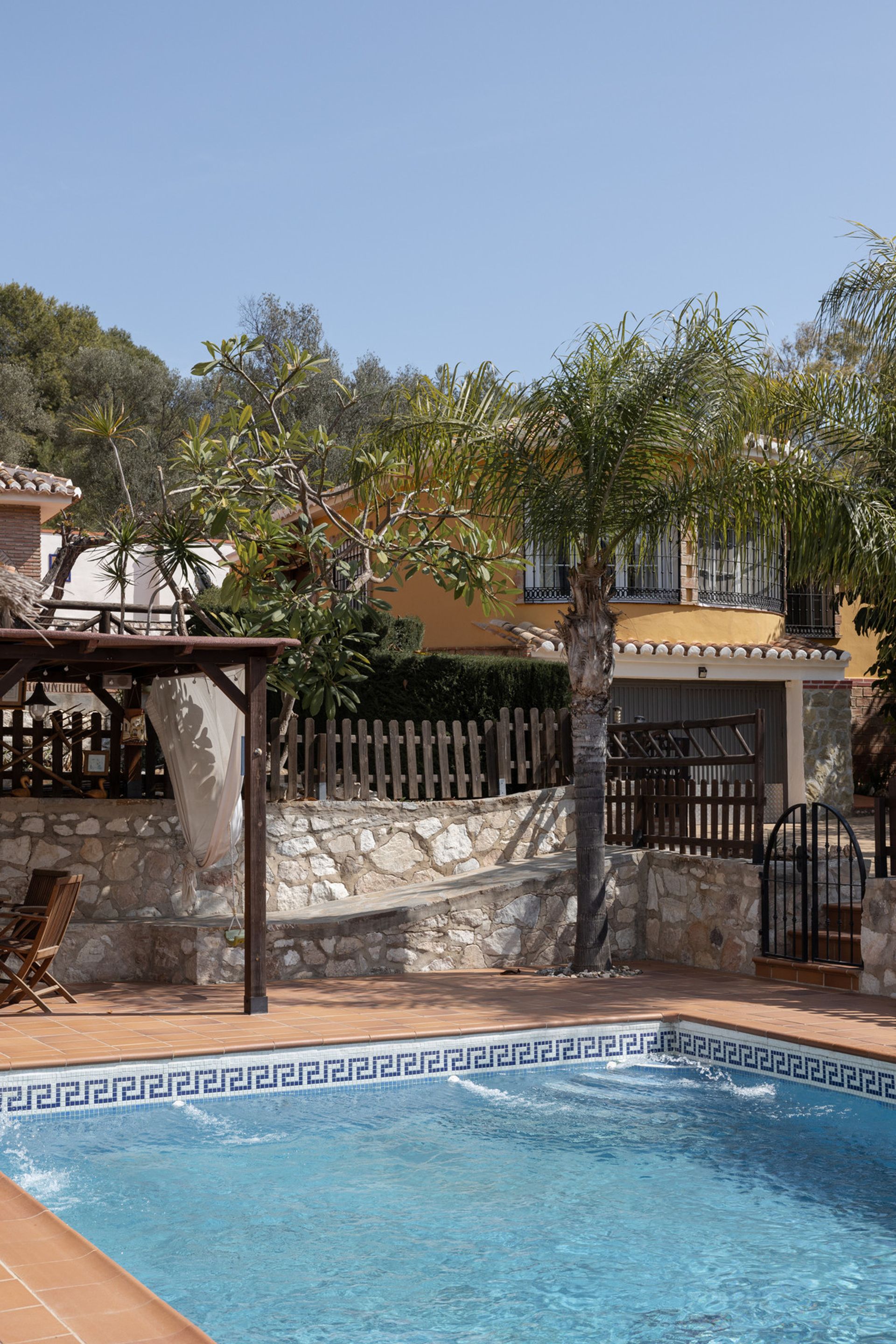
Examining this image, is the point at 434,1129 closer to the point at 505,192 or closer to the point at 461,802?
the point at 461,802

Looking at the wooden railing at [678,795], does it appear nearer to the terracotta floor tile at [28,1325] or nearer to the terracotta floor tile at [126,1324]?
the terracotta floor tile at [126,1324]

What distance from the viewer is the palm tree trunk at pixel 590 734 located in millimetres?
10539

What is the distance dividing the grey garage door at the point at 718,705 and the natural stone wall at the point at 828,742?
42 centimetres

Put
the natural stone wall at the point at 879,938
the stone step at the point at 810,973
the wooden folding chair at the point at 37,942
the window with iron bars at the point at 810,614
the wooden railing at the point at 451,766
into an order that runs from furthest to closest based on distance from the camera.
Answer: the window with iron bars at the point at 810,614
the wooden railing at the point at 451,766
the stone step at the point at 810,973
the natural stone wall at the point at 879,938
the wooden folding chair at the point at 37,942

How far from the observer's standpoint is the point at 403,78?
12742 millimetres

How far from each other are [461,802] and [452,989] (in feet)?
9.24

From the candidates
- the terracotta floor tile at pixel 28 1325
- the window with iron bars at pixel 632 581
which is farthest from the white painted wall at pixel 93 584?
the terracotta floor tile at pixel 28 1325

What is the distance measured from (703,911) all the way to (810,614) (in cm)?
1374

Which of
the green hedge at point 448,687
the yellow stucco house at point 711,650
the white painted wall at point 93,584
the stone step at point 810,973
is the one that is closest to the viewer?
the stone step at point 810,973

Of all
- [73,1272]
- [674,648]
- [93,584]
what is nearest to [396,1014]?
[73,1272]

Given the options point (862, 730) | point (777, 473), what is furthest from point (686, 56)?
point (862, 730)

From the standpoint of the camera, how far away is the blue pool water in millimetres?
4668

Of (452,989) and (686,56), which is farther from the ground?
(686,56)

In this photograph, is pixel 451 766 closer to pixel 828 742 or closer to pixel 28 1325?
pixel 28 1325
